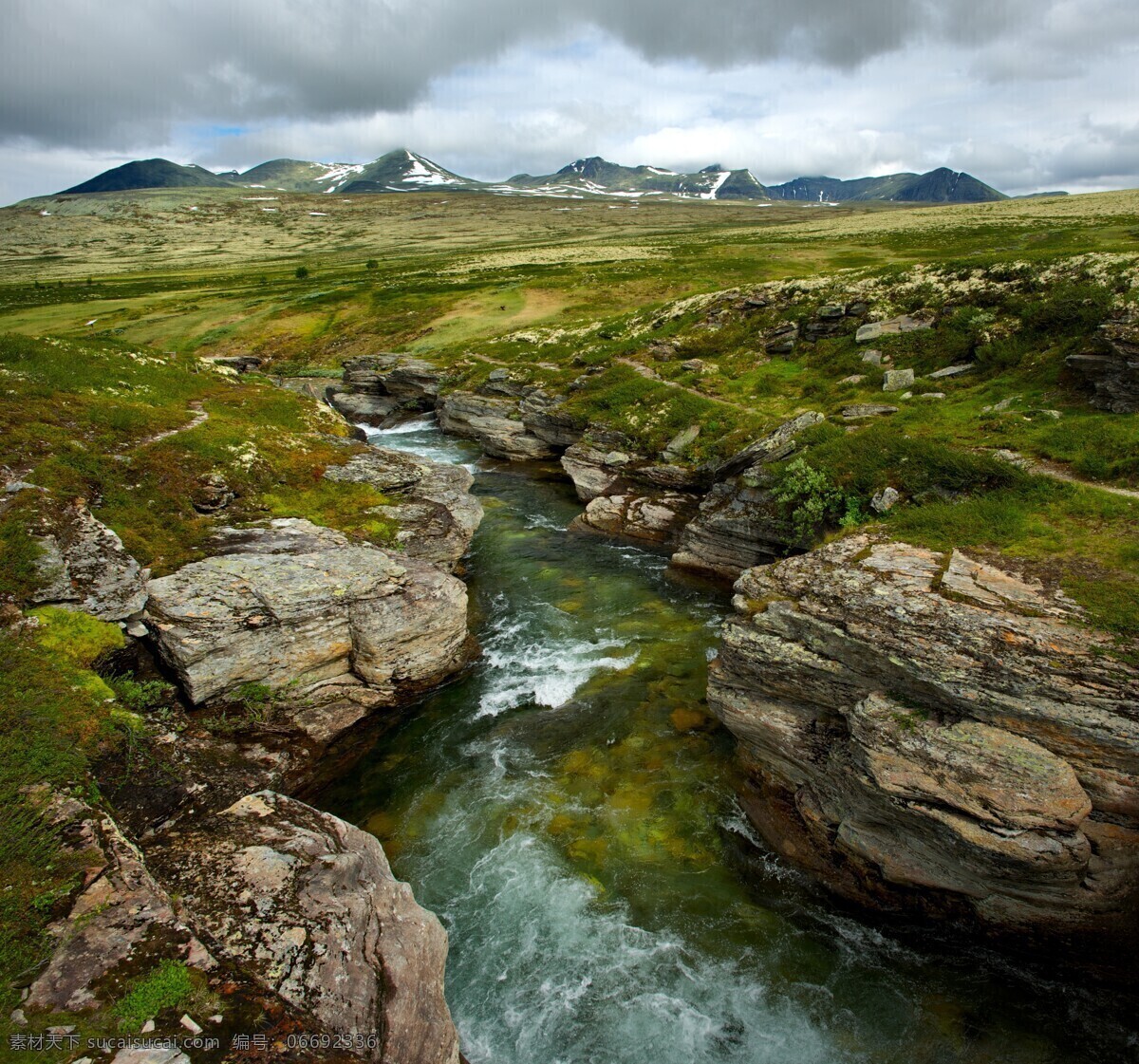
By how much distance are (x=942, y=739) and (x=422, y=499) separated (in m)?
20.5

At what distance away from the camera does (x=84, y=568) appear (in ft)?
48.9

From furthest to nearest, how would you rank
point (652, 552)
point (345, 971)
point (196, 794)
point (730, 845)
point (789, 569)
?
point (652, 552), point (789, 569), point (730, 845), point (196, 794), point (345, 971)

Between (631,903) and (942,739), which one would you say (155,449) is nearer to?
(631,903)

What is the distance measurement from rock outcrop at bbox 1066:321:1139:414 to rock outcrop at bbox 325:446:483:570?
25575mm

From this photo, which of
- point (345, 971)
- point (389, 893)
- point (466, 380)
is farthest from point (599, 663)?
point (466, 380)

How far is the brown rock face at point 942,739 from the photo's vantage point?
1111 centimetres

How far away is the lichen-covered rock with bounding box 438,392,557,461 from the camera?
143 ft

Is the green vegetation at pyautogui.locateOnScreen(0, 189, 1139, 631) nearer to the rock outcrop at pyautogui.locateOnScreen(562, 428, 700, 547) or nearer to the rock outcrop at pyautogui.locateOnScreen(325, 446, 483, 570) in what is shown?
the rock outcrop at pyautogui.locateOnScreen(325, 446, 483, 570)

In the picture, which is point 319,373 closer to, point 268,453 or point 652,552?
point 268,453

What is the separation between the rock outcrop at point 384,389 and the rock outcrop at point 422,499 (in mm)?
27840

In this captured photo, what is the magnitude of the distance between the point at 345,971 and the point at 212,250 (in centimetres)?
23872

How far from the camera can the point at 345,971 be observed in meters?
8.92

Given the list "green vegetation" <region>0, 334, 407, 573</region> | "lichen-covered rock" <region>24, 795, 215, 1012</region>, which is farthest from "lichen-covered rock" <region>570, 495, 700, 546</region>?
"lichen-covered rock" <region>24, 795, 215, 1012</region>

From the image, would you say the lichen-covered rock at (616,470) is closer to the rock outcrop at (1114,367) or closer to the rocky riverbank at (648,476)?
the rocky riverbank at (648,476)
